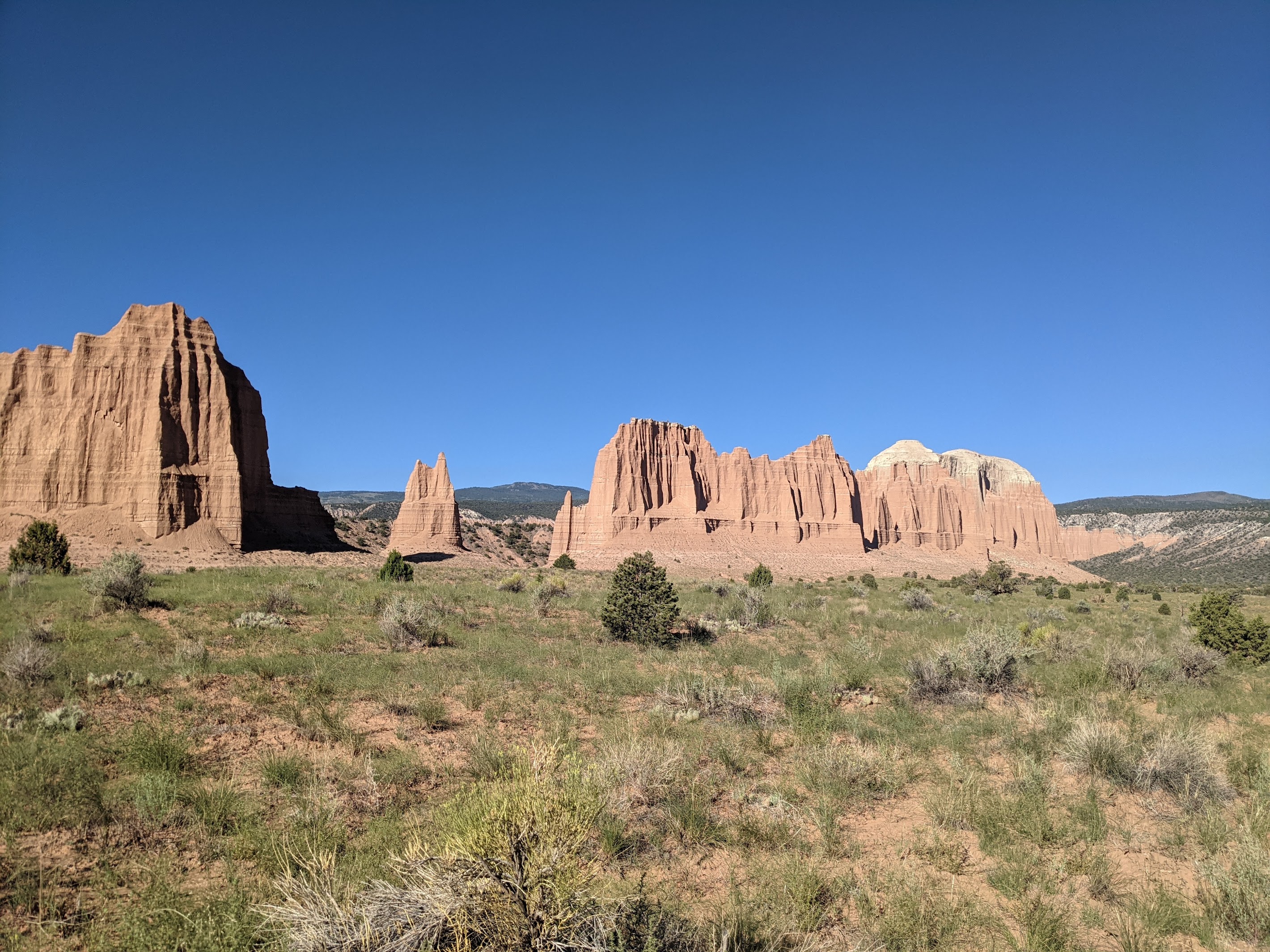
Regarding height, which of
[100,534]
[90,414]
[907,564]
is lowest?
[907,564]

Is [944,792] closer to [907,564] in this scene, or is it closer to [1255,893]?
[1255,893]

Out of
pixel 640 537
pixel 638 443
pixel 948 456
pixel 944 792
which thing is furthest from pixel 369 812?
pixel 948 456

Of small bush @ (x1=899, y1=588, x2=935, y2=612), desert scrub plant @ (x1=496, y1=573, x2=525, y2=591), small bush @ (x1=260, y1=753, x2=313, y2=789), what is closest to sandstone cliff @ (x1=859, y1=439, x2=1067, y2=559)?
small bush @ (x1=899, y1=588, x2=935, y2=612)

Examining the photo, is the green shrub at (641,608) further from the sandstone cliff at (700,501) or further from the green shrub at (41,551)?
the sandstone cliff at (700,501)

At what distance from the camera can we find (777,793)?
698cm

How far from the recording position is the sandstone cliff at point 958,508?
3868 inches

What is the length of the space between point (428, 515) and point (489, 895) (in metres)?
67.0

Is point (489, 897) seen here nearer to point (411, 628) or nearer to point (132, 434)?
point (411, 628)

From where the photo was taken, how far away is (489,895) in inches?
138

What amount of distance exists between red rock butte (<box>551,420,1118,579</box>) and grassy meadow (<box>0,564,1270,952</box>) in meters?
52.9

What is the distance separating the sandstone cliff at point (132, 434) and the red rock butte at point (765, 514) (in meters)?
33.0

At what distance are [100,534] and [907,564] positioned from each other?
7745cm

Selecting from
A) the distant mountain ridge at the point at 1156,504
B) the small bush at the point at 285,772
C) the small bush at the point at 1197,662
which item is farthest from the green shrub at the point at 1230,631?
the distant mountain ridge at the point at 1156,504

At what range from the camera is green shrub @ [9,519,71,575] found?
76.9 ft
